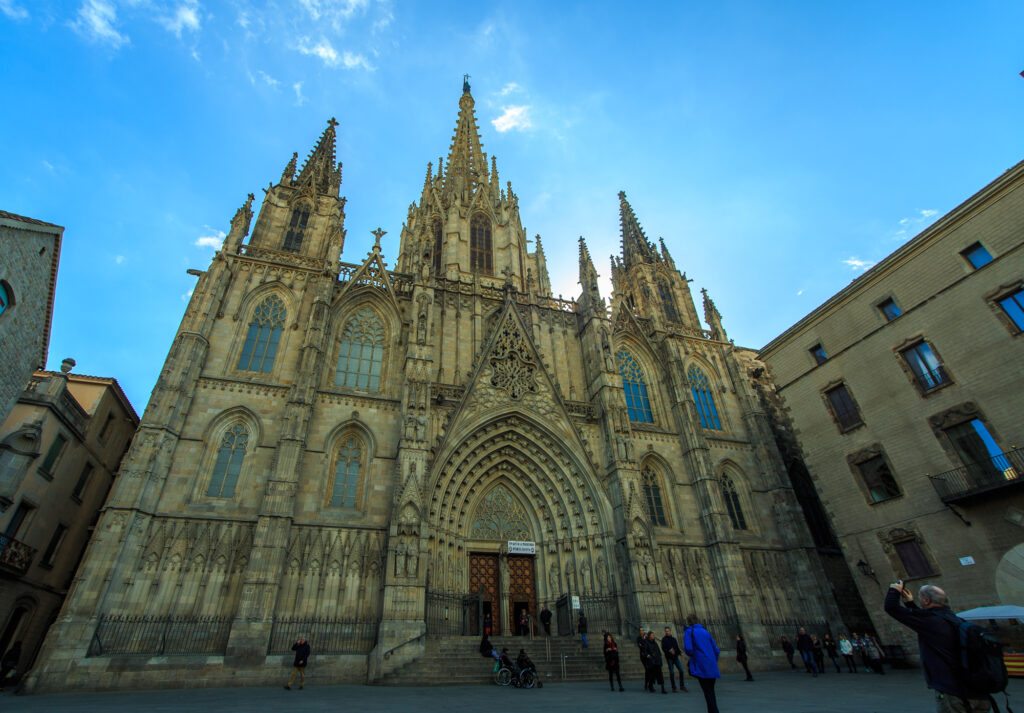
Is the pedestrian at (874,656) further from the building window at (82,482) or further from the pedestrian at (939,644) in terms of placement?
the building window at (82,482)

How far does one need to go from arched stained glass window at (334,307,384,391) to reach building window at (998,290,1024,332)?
2171cm

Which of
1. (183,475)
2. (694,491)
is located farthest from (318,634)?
(694,491)

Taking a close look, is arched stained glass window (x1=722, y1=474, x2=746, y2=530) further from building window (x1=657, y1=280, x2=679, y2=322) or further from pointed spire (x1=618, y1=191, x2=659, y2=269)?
pointed spire (x1=618, y1=191, x2=659, y2=269)

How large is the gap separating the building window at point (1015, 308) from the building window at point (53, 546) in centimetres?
3342

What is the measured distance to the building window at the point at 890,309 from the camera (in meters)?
18.2

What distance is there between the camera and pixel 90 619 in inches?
521

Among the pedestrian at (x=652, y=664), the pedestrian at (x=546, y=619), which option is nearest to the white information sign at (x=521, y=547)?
the pedestrian at (x=546, y=619)

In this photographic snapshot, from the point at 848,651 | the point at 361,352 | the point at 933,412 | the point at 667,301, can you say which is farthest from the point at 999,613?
the point at 667,301

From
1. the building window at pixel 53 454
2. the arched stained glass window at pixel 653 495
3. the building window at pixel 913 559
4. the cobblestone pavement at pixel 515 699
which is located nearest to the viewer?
the cobblestone pavement at pixel 515 699

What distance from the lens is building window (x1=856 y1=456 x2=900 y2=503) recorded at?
56.5ft

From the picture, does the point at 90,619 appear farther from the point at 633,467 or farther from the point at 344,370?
the point at 633,467

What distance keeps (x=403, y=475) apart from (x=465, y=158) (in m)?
27.1

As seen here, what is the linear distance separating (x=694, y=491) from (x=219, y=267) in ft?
75.5

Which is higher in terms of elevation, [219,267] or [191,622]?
[219,267]
